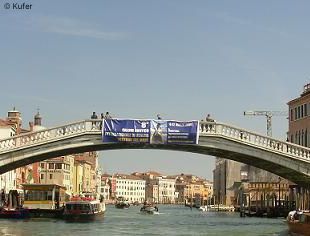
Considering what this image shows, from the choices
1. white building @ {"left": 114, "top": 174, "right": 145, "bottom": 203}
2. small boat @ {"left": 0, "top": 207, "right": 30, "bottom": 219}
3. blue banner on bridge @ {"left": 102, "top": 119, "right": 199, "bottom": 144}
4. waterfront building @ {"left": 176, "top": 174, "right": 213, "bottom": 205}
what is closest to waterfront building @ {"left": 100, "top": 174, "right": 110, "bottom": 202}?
white building @ {"left": 114, "top": 174, "right": 145, "bottom": 203}

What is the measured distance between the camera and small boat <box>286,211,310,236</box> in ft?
→ 80.0

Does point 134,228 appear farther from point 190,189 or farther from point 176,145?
point 190,189

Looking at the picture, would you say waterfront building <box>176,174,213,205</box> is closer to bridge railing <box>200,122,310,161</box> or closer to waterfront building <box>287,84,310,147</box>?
waterfront building <box>287,84,310,147</box>

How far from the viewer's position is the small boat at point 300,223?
24394 mm

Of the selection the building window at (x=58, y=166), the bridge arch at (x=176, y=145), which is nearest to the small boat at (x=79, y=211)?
the bridge arch at (x=176, y=145)

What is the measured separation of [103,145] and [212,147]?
3624 mm

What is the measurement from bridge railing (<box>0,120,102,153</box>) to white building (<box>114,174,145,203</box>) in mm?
132596

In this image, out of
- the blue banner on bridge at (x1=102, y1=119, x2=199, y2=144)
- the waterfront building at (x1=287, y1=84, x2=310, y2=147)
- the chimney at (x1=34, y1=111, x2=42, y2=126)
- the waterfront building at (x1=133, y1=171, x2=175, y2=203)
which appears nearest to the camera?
the blue banner on bridge at (x1=102, y1=119, x2=199, y2=144)

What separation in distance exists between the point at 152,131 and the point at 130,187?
13977cm

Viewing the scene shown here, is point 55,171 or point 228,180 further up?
point 228,180

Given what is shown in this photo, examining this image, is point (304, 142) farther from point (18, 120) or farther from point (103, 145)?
point (18, 120)

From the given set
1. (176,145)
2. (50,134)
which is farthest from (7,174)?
(176,145)

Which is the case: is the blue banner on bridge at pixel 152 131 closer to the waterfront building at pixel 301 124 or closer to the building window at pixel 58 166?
the waterfront building at pixel 301 124

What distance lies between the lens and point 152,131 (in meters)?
24.6
